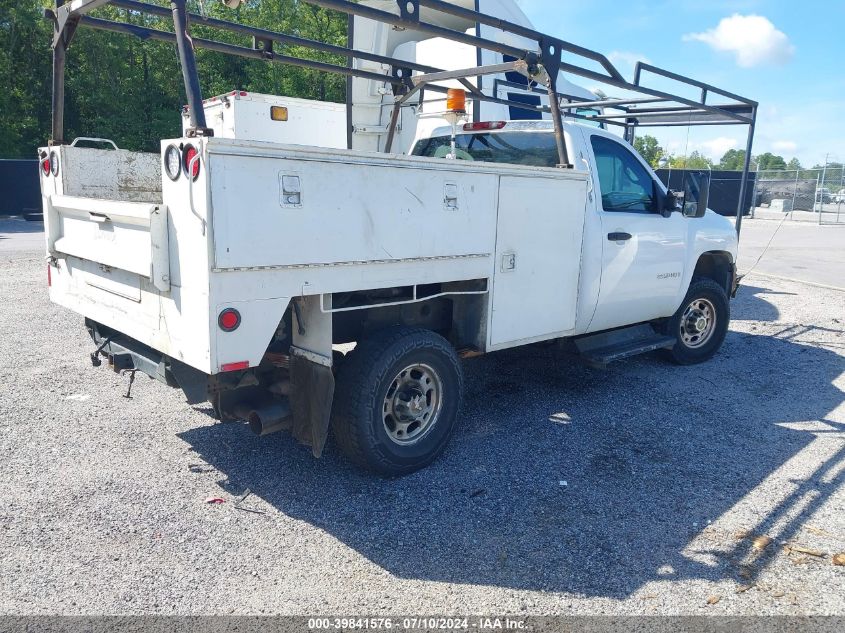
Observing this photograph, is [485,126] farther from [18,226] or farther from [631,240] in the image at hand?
[18,226]

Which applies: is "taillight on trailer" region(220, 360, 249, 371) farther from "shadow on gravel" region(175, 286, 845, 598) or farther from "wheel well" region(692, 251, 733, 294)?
"wheel well" region(692, 251, 733, 294)

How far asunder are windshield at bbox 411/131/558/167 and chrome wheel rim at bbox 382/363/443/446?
2168 millimetres

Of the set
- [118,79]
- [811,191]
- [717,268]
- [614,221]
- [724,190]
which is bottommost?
[717,268]

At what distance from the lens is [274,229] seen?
3.20 m

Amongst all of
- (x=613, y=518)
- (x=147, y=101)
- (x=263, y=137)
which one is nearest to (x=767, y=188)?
(x=147, y=101)

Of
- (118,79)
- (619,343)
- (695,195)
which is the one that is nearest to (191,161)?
(619,343)

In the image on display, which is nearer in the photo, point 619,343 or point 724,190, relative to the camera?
point 619,343

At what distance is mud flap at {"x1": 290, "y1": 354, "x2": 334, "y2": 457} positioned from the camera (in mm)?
3631

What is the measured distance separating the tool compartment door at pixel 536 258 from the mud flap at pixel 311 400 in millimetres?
1314

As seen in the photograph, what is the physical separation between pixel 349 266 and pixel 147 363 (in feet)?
4.42

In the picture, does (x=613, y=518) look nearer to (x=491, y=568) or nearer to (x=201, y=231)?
(x=491, y=568)

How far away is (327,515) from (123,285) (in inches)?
68.9

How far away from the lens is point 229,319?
124 inches

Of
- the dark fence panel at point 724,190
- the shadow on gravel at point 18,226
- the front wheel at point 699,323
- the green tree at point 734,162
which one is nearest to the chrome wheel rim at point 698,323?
the front wheel at point 699,323
